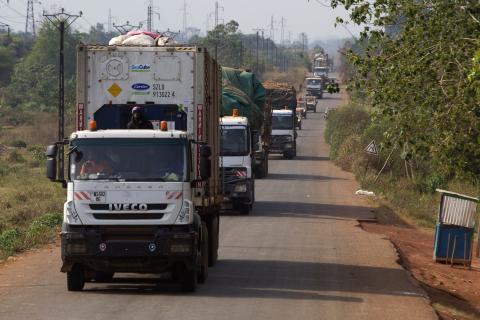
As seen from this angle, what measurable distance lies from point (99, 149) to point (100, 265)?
158cm

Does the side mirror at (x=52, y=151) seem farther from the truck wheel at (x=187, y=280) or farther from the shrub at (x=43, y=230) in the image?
the shrub at (x=43, y=230)

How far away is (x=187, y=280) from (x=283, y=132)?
4347 centimetres

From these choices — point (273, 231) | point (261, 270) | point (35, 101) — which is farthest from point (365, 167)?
point (35, 101)

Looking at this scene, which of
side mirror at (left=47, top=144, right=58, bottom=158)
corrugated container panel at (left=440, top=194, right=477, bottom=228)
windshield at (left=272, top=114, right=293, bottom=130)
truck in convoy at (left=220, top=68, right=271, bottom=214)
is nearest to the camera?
side mirror at (left=47, top=144, right=58, bottom=158)

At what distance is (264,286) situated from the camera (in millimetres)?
15656

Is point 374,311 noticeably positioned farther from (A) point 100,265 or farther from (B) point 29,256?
(B) point 29,256

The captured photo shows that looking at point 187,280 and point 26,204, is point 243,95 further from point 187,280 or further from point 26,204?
point 187,280

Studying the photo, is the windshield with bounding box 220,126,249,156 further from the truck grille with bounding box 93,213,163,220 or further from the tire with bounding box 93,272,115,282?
the truck grille with bounding box 93,213,163,220

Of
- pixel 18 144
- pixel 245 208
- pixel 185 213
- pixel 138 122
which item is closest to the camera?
pixel 185 213

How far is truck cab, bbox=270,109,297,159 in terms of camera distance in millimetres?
57162

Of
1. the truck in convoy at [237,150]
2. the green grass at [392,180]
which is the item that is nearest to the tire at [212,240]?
the truck in convoy at [237,150]

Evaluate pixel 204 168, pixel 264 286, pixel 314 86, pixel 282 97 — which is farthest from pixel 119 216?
pixel 314 86

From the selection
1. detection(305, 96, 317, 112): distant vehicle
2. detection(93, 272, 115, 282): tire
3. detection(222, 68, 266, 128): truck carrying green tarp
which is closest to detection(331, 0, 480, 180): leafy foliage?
detection(93, 272, 115, 282): tire

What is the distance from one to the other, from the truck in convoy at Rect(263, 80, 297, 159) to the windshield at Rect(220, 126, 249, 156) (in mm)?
25877
